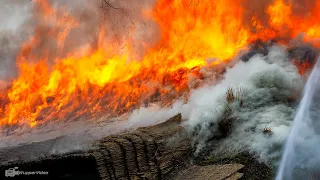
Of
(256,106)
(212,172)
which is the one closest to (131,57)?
(256,106)

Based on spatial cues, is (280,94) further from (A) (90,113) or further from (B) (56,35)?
(B) (56,35)

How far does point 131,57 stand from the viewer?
1385 cm

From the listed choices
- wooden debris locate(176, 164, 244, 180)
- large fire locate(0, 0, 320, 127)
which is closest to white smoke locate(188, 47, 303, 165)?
wooden debris locate(176, 164, 244, 180)

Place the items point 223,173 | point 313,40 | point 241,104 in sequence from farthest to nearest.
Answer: point 313,40, point 241,104, point 223,173

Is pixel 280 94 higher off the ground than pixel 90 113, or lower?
lower

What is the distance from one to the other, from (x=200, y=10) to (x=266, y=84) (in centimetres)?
422

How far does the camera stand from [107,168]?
9.23 meters

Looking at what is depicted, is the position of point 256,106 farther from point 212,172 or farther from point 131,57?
point 131,57

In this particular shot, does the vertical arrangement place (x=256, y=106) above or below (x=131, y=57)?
below

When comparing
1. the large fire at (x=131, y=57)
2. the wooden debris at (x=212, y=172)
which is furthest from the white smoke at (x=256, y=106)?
the large fire at (x=131, y=57)

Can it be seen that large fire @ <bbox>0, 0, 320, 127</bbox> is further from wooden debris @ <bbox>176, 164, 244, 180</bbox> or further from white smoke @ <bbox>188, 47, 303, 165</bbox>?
wooden debris @ <bbox>176, 164, 244, 180</bbox>

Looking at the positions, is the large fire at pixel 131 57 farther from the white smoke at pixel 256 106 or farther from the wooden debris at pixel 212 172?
the wooden debris at pixel 212 172

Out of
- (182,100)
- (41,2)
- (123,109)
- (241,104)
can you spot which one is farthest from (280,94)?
(41,2)

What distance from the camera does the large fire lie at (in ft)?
41.0
